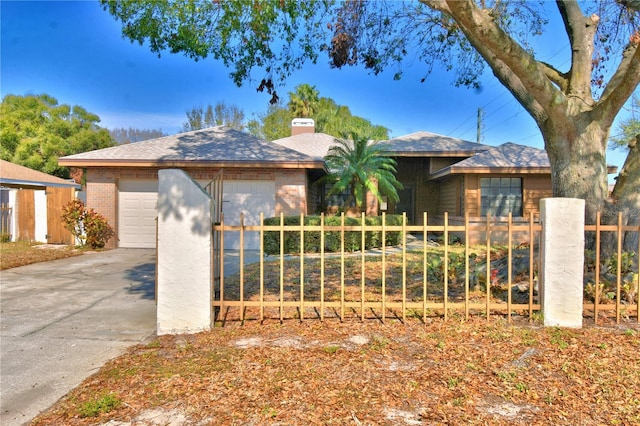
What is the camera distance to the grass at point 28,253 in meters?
10.2

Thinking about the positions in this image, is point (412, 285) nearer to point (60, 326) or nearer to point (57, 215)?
point (60, 326)

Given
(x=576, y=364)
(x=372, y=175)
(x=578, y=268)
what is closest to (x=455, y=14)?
(x=578, y=268)

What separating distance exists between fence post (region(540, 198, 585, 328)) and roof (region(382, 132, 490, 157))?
40.7 ft

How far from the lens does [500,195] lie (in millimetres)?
15133

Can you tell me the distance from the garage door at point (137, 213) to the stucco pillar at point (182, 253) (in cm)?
981

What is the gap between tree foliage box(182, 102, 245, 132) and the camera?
36.5 m

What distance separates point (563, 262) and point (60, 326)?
6436mm

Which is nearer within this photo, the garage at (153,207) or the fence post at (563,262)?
the fence post at (563,262)

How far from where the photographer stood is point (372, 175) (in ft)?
51.2

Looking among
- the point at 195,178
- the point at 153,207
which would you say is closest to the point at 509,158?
the point at 195,178

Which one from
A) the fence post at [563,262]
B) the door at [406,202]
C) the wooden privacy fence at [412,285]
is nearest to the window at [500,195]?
the door at [406,202]

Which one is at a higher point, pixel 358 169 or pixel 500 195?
pixel 358 169

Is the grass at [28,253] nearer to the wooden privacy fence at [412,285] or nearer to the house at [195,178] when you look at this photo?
the house at [195,178]

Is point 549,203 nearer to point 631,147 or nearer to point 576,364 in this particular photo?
point 576,364
